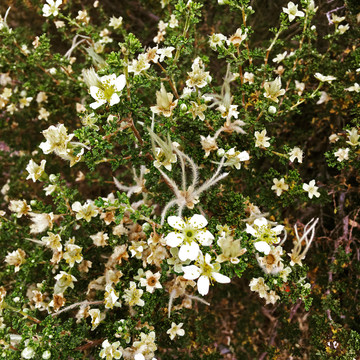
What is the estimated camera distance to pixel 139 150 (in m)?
1.96

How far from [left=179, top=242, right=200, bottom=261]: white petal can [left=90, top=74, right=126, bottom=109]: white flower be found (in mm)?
778

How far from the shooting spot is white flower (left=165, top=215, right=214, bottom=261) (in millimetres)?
1639

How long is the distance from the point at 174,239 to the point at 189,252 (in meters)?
0.10

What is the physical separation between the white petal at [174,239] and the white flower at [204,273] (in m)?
0.12

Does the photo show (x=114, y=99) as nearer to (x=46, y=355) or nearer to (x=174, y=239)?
(x=174, y=239)

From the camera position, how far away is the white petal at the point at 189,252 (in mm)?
1601

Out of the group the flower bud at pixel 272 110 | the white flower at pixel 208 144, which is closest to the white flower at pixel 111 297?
the white flower at pixel 208 144

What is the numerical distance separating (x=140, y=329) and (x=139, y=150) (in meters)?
1.06

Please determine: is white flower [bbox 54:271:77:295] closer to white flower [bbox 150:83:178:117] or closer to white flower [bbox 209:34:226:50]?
white flower [bbox 150:83:178:117]

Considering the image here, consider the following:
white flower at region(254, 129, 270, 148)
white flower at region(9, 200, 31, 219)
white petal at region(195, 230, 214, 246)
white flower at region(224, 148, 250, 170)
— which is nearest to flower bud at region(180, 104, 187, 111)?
white flower at region(224, 148, 250, 170)

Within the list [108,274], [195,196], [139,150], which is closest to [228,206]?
[195,196]

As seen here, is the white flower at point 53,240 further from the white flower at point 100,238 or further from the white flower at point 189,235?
the white flower at point 189,235

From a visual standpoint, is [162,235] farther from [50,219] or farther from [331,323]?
[331,323]

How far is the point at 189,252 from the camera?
1.62m
